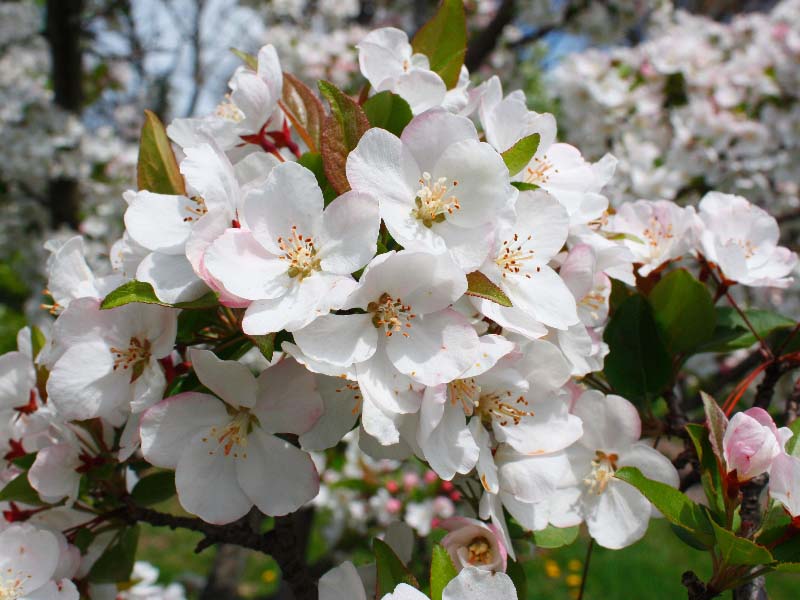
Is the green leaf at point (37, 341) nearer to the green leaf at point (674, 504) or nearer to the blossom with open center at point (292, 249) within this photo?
the blossom with open center at point (292, 249)

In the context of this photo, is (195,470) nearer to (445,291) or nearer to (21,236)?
(445,291)

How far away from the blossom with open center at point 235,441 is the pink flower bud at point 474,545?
20 cm

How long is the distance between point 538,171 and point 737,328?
A: 1.70ft

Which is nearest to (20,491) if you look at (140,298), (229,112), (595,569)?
(140,298)

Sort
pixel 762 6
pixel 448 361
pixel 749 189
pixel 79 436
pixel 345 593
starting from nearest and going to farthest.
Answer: pixel 448 361, pixel 345 593, pixel 79 436, pixel 749 189, pixel 762 6

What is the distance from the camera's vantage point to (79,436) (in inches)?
40.9

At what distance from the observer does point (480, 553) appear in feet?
3.03

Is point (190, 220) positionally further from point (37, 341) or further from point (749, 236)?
point (749, 236)

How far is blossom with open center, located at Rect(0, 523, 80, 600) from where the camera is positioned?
942mm

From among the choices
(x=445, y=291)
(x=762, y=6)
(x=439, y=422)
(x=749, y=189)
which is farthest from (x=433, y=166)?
(x=762, y=6)

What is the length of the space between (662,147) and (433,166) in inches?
107

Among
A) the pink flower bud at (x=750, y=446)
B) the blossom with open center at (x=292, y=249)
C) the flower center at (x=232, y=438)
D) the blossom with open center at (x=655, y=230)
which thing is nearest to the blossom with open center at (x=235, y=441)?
the flower center at (x=232, y=438)

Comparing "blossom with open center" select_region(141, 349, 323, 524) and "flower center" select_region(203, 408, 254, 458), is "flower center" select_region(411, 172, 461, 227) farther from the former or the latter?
Answer: "flower center" select_region(203, 408, 254, 458)

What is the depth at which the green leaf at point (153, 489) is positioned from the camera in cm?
111
